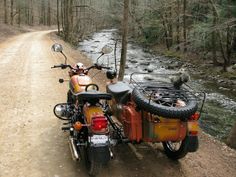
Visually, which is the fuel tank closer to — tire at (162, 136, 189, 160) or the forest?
tire at (162, 136, 189, 160)

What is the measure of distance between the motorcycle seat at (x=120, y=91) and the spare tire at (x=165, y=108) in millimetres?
539

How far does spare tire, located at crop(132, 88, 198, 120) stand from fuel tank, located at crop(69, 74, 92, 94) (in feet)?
4.48

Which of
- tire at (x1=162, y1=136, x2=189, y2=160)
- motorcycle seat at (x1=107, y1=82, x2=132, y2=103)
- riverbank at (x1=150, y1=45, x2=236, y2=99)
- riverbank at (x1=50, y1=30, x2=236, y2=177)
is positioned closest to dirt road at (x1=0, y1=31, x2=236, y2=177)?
riverbank at (x1=50, y1=30, x2=236, y2=177)

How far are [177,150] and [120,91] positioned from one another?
138 cm

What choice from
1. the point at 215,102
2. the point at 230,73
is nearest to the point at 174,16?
the point at 230,73

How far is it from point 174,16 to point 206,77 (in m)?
15.1

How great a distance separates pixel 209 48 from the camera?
2861 cm

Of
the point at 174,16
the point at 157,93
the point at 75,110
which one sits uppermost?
the point at 174,16

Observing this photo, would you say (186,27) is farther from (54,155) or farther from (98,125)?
(98,125)

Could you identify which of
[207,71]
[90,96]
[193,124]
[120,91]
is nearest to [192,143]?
[193,124]

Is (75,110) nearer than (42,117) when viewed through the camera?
Yes

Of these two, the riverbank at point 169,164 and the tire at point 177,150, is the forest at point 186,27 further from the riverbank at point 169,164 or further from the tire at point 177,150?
the tire at point 177,150

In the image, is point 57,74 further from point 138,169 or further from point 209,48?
point 209,48

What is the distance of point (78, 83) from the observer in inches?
258
